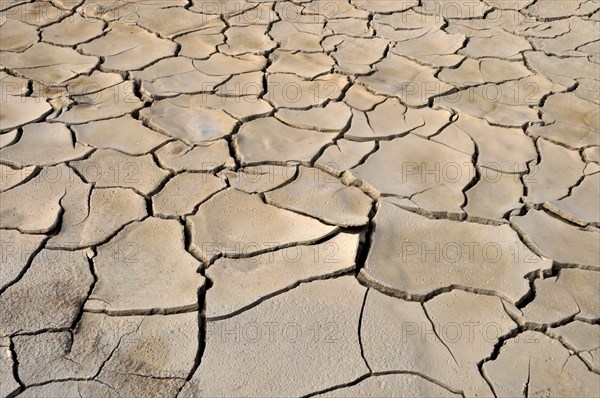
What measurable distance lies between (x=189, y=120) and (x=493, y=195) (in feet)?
3.97

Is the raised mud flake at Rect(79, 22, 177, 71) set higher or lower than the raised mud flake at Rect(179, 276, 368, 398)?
lower

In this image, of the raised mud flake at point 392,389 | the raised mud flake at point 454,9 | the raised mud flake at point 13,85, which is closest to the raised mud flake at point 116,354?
the raised mud flake at point 392,389

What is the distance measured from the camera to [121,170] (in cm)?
263

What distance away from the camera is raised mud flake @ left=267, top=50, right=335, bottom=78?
11.0ft

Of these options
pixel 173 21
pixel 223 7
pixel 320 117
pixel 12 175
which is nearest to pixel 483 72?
pixel 320 117

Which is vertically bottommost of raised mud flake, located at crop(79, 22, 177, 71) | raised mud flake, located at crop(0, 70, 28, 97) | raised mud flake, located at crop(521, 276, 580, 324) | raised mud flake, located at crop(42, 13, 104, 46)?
raised mud flake, located at crop(0, 70, 28, 97)

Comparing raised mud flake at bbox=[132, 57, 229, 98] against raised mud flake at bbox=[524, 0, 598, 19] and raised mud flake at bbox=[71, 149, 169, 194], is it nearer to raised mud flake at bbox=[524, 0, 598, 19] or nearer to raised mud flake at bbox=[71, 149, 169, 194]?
raised mud flake at bbox=[71, 149, 169, 194]

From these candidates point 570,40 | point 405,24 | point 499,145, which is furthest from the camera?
point 405,24

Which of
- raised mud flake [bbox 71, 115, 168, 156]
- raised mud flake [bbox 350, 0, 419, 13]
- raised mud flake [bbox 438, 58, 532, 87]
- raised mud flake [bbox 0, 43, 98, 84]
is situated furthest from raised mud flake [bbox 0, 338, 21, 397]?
raised mud flake [bbox 350, 0, 419, 13]

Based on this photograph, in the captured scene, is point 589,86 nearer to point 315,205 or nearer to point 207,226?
point 315,205

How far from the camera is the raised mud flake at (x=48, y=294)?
1986 mm

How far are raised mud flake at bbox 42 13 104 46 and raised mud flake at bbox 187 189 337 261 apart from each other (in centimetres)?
159

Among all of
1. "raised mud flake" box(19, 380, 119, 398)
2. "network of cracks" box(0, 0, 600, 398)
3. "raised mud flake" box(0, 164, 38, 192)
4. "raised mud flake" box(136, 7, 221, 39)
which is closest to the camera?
"raised mud flake" box(19, 380, 119, 398)

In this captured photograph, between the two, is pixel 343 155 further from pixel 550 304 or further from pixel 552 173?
pixel 550 304
